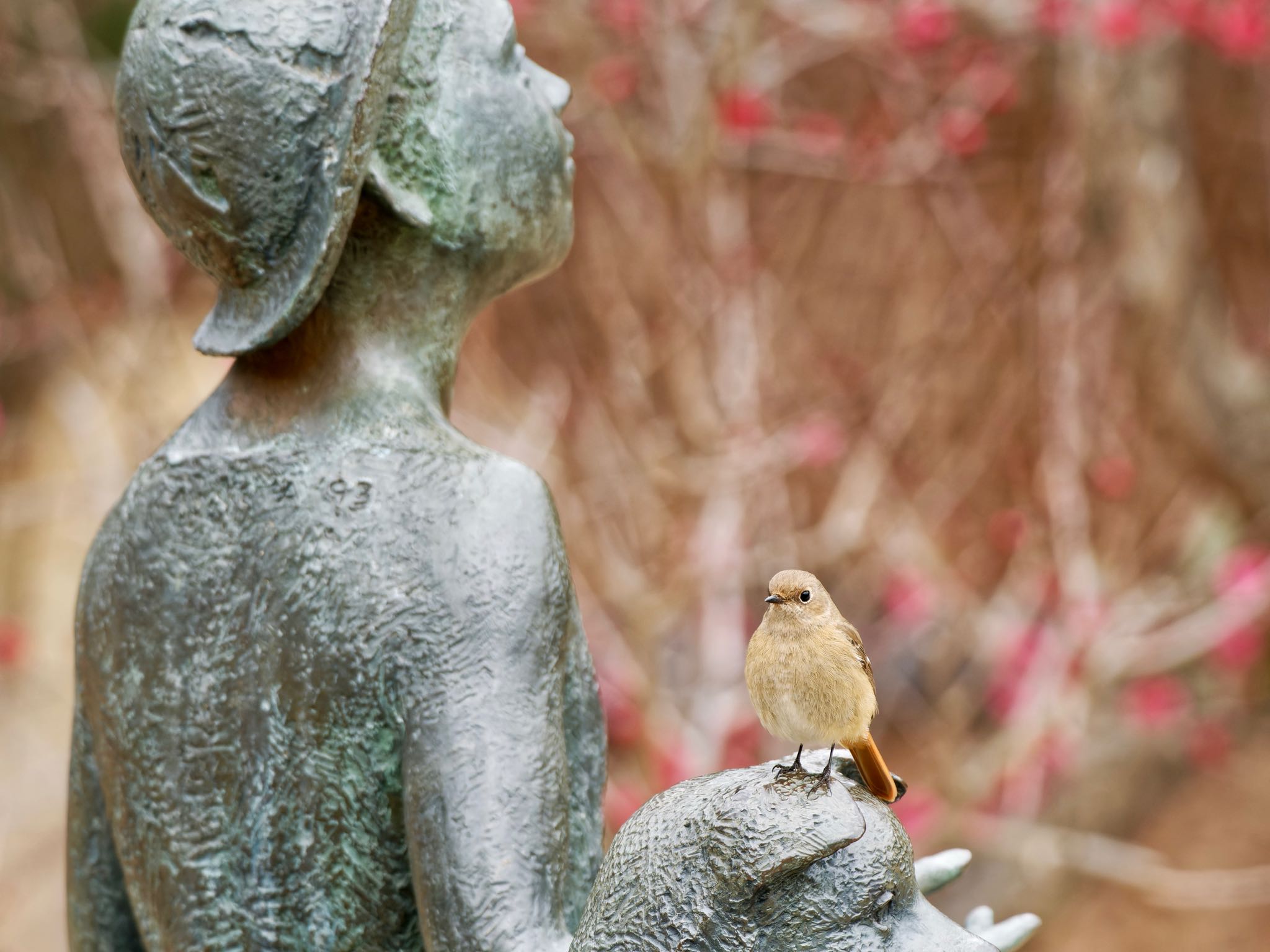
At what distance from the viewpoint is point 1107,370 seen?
16.1 feet

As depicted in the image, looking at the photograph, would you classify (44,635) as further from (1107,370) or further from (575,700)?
(575,700)

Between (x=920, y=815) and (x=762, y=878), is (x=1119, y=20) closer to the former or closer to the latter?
(x=920, y=815)

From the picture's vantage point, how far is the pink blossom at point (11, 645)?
415 centimetres

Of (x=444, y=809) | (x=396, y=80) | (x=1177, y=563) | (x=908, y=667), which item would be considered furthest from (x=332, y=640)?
(x=908, y=667)

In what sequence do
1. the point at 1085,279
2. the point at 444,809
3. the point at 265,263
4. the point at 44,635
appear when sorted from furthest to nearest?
1. the point at 44,635
2. the point at 1085,279
3. the point at 265,263
4. the point at 444,809

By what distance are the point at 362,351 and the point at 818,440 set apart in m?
2.46

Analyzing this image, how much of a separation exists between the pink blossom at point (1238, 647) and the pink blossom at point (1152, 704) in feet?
0.62

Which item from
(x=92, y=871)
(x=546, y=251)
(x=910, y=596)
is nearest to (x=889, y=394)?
(x=910, y=596)

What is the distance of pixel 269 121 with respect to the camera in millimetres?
1408

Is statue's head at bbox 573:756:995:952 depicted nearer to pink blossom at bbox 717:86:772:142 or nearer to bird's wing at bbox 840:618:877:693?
bird's wing at bbox 840:618:877:693

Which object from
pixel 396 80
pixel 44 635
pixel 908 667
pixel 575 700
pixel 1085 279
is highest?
pixel 396 80

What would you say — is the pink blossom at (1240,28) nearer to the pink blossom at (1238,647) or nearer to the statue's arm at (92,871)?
the pink blossom at (1238,647)

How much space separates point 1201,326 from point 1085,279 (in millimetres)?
387

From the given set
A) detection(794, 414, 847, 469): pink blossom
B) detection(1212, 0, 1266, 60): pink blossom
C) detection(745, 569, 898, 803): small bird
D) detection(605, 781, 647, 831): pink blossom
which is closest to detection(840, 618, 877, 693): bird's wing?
detection(745, 569, 898, 803): small bird
